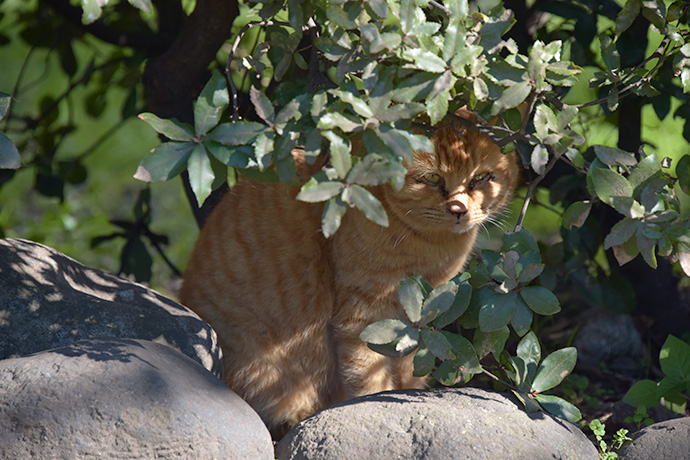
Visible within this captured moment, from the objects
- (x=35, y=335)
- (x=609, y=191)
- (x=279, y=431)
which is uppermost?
(x=609, y=191)

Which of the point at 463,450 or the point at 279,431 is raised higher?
the point at 463,450

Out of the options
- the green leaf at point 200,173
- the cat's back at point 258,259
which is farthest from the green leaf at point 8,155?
the cat's back at point 258,259

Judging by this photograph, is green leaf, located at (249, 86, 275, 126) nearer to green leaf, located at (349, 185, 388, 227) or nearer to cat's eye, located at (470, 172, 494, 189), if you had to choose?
green leaf, located at (349, 185, 388, 227)

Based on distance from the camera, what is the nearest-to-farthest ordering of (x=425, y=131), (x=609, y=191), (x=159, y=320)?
1. (x=609, y=191)
2. (x=425, y=131)
3. (x=159, y=320)

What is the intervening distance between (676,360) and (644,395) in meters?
0.16

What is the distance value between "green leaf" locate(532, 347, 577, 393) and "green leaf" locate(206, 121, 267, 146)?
1.01m

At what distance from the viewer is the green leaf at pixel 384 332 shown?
5.70ft

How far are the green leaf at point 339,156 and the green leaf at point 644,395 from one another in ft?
4.23

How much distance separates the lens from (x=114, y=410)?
5.28 ft

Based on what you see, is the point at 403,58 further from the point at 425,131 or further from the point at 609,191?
the point at 609,191

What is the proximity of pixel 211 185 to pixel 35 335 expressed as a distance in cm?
77

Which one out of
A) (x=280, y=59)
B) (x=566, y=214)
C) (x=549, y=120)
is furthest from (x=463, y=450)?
(x=280, y=59)

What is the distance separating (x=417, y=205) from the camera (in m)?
2.16

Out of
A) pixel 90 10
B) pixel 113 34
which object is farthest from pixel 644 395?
pixel 113 34
